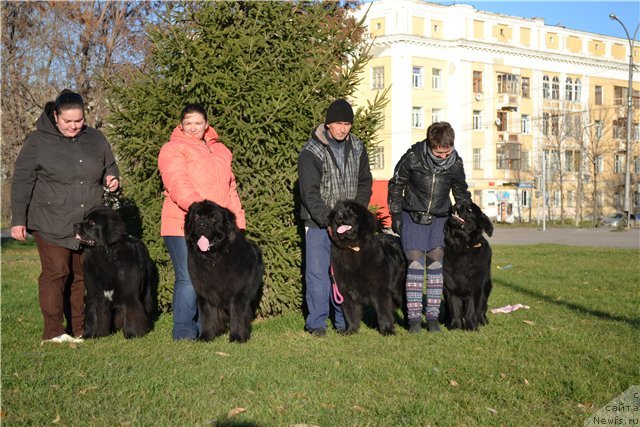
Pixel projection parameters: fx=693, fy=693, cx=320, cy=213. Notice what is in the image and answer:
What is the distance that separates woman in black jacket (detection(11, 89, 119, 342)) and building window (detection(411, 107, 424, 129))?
153ft

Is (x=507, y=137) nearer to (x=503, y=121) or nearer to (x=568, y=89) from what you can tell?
(x=503, y=121)

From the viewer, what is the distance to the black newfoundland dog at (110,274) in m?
6.48

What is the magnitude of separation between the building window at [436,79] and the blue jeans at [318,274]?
47.6 meters

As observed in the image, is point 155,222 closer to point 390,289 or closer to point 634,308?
point 390,289

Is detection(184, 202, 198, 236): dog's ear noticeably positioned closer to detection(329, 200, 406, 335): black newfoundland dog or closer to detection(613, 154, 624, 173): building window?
detection(329, 200, 406, 335): black newfoundland dog

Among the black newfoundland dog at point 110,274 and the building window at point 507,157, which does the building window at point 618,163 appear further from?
the black newfoundland dog at point 110,274

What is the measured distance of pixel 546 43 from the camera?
191 feet

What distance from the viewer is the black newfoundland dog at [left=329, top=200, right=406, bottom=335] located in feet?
22.2

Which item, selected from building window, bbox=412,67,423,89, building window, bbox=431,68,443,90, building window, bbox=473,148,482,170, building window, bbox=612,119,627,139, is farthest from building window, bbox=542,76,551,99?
building window, bbox=412,67,423,89

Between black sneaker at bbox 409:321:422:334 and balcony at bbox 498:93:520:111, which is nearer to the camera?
black sneaker at bbox 409:321:422:334

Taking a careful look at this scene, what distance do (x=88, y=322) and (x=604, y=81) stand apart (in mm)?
62459

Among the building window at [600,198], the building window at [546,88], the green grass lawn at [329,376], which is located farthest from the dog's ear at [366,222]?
the building window at [600,198]

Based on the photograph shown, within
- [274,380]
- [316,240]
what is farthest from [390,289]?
[274,380]

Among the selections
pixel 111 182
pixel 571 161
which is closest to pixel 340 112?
pixel 111 182
